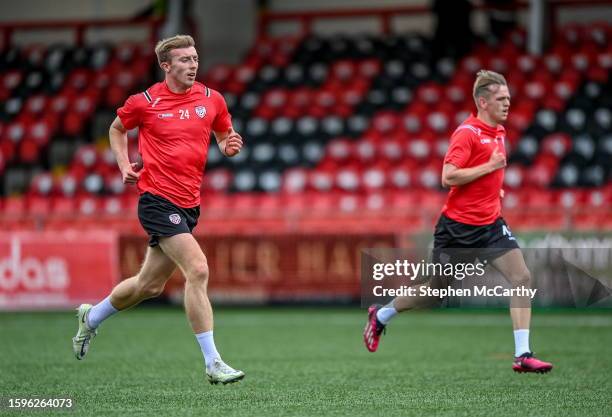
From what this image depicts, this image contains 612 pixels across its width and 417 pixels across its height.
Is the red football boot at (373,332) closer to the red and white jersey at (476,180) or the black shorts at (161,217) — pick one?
the red and white jersey at (476,180)

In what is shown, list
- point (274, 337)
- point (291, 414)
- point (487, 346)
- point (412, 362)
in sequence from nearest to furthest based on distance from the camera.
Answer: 1. point (291, 414)
2. point (412, 362)
3. point (487, 346)
4. point (274, 337)

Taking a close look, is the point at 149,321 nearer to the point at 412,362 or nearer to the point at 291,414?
the point at 412,362

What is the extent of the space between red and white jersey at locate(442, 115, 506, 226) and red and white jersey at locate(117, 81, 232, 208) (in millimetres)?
1818

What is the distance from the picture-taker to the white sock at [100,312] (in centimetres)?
830

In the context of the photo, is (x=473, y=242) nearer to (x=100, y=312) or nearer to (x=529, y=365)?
(x=529, y=365)

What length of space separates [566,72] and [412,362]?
1195 cm

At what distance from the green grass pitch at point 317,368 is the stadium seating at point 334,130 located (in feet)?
8.18

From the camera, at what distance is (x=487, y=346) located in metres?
11.6

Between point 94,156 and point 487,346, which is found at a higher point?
point 94,156

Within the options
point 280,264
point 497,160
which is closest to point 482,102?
point 497,160

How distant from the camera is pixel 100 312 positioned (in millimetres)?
8336

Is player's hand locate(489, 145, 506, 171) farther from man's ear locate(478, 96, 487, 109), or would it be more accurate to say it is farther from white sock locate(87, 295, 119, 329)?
white sock locate(87, 295, 119, 329)

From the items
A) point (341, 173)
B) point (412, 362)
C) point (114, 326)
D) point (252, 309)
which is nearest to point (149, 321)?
point (114, 326)

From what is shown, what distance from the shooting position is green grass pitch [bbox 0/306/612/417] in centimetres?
707
